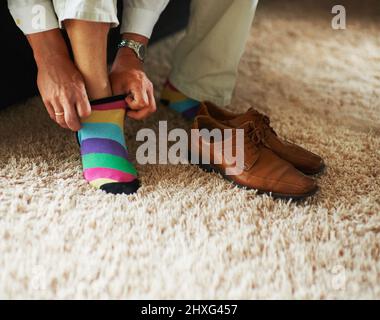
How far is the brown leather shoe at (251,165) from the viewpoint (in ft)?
2.42

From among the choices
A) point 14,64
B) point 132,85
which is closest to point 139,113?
point 132,85

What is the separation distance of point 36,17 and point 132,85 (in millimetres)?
185

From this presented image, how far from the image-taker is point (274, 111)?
1.07m

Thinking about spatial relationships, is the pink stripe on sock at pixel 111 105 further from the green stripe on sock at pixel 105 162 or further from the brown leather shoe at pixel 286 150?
the brown leather shoe at pixel 286 150

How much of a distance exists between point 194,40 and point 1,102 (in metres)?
0.43

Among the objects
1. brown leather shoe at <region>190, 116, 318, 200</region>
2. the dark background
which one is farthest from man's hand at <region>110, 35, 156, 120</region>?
the dark background

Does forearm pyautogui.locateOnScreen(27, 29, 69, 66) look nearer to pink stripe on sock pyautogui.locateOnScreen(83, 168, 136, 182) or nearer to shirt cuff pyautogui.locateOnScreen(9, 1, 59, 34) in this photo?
shirt cuff pyautogui.locateOnScreen(9, 1, 59, 34)

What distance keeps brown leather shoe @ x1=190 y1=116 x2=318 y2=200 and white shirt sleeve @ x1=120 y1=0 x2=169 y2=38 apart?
0.67 feet

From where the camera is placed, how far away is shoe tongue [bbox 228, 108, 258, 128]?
815mm

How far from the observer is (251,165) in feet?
2.50

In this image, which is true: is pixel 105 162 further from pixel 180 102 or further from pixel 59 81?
pixel 180 102

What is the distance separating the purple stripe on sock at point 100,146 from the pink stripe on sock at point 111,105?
2.1 inches

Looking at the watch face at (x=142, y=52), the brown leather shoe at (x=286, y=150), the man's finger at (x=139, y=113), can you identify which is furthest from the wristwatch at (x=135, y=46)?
the brown leather shoe at (x=286, y=150)

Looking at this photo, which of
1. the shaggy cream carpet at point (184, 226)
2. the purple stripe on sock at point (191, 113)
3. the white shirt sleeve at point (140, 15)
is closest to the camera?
the shaggy cream carpet at point (184, 226)
